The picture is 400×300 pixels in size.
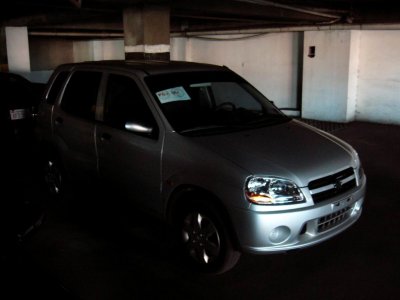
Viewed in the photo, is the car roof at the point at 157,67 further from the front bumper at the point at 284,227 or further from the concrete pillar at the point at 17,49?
the concrete pillar at the point at 17,49

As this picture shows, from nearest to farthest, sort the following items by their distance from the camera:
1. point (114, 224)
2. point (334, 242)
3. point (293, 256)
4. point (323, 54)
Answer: point (293, 256) → point (334, 242) → point (114, 224) → point (323, 54)

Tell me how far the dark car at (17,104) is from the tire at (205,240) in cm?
437

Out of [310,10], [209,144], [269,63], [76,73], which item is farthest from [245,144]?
[269,63]

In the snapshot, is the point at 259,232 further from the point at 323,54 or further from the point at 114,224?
the point at 323,54

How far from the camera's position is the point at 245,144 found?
154 inches

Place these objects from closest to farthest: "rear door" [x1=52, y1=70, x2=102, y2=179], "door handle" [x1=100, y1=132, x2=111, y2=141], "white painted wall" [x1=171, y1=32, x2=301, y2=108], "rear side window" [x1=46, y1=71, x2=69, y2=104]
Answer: "door handle" [x1=100, y1=132, x2=111, y2=141]
"rear door" [x1=52, y1=70, x2=102, y2=179]
"rear side window" [x1=46, y1=71, x2=69, y2=104]
"white painted wall" [x1=171, y1=32, x2=301, y2=108]

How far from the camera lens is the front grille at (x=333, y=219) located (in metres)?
3.73

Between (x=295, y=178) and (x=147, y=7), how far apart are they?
583cm

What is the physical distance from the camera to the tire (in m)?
3.72

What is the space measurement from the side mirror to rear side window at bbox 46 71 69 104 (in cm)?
180

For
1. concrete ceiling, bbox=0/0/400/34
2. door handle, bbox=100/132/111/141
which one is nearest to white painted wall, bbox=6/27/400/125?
concrete ceiling, bbox=0/0/400/34

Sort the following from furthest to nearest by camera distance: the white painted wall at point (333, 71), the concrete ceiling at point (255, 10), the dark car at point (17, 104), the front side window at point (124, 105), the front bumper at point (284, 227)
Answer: the white painted wall at point (333, 71), the concrete ceiling at point (255, 10), the dark car at point (17, 104), the front side window at point (124, 105), the front bumper at point (284, 227)

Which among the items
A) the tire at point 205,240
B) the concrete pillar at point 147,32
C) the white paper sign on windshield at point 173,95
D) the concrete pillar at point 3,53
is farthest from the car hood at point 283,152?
the concrete pillar at point 3,53

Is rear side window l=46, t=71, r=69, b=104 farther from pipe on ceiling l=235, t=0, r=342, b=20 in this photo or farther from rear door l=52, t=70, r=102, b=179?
pipe on ceiling l=235, t=0, r=342, b=20
